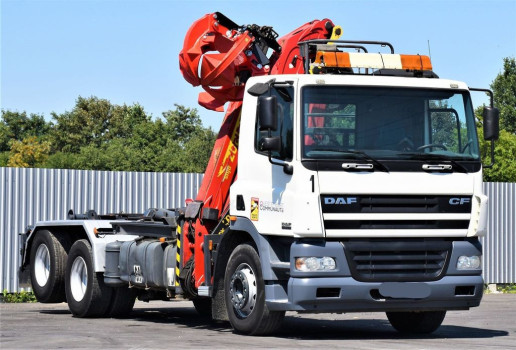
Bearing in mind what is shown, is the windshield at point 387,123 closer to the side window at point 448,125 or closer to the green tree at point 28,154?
the side window at point 448,125

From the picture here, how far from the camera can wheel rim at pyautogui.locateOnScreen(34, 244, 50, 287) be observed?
1770cm

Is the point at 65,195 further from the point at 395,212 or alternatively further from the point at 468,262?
the point at 468,262

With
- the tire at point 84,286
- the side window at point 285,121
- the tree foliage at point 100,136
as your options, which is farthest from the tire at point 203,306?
the tree foliage at point 100,136

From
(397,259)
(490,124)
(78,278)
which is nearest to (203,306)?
(78,278)

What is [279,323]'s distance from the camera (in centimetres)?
1238

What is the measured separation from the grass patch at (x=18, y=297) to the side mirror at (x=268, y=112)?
11112mm

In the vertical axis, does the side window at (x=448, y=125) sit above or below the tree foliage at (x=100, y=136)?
below

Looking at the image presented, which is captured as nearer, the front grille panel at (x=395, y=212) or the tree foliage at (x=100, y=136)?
the front grille panel at (x=395, y=212)

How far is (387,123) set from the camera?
479 inches

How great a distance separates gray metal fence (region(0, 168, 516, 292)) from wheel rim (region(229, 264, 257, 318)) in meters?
9.73

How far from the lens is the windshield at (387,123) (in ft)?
38.9

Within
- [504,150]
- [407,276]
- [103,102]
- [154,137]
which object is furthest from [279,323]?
[103,102]

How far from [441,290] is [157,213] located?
565cm

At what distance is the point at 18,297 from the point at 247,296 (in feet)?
33.1
